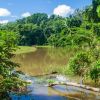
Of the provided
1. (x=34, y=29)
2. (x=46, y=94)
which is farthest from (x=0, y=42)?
(x=34, y=29)

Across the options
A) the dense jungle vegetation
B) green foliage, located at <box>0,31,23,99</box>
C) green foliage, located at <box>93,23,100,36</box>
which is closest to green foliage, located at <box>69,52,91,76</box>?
the dense jungle vegetation

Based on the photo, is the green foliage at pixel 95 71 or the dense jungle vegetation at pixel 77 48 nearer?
the dense jungle vegetation at pixel 77 48

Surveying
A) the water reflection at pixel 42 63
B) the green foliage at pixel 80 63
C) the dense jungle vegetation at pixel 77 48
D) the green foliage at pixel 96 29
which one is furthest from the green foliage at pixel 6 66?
the water reflection at pixel 42 63

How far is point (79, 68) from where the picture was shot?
2986cm

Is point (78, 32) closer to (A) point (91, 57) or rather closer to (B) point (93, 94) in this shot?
(A) point (91, 57)

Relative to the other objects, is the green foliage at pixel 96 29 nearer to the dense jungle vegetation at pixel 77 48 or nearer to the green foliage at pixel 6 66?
the dense jungle vegetation at pixel 77 48

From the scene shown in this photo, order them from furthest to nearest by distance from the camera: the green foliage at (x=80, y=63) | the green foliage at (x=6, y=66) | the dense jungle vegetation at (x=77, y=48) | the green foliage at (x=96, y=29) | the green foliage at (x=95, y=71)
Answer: the green foliage at (x=96, y=29), the green foliage at (x=80, y=63), the green foliage at (x=95, y=71), the dense jungle vegetation at (x=77, y=48), the green foliage at (x=6, y=66)

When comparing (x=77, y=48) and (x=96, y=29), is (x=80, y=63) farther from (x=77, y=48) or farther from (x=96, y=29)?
(x=77, y=48)

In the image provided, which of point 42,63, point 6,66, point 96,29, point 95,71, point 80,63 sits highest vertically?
point 96,29

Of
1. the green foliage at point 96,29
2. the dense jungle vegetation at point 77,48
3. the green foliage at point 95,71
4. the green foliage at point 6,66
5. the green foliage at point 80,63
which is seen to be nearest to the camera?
the green foliage at point 6,66

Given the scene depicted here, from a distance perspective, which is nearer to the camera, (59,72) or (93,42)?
(93,42)

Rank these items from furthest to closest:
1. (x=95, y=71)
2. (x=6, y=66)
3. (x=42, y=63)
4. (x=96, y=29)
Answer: (x=42, y=63), (x=96, y=29), (x=95, y=71), (x=6, y=66)

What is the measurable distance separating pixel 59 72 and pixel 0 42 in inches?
759

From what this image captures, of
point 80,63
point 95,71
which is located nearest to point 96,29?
point 80,63
